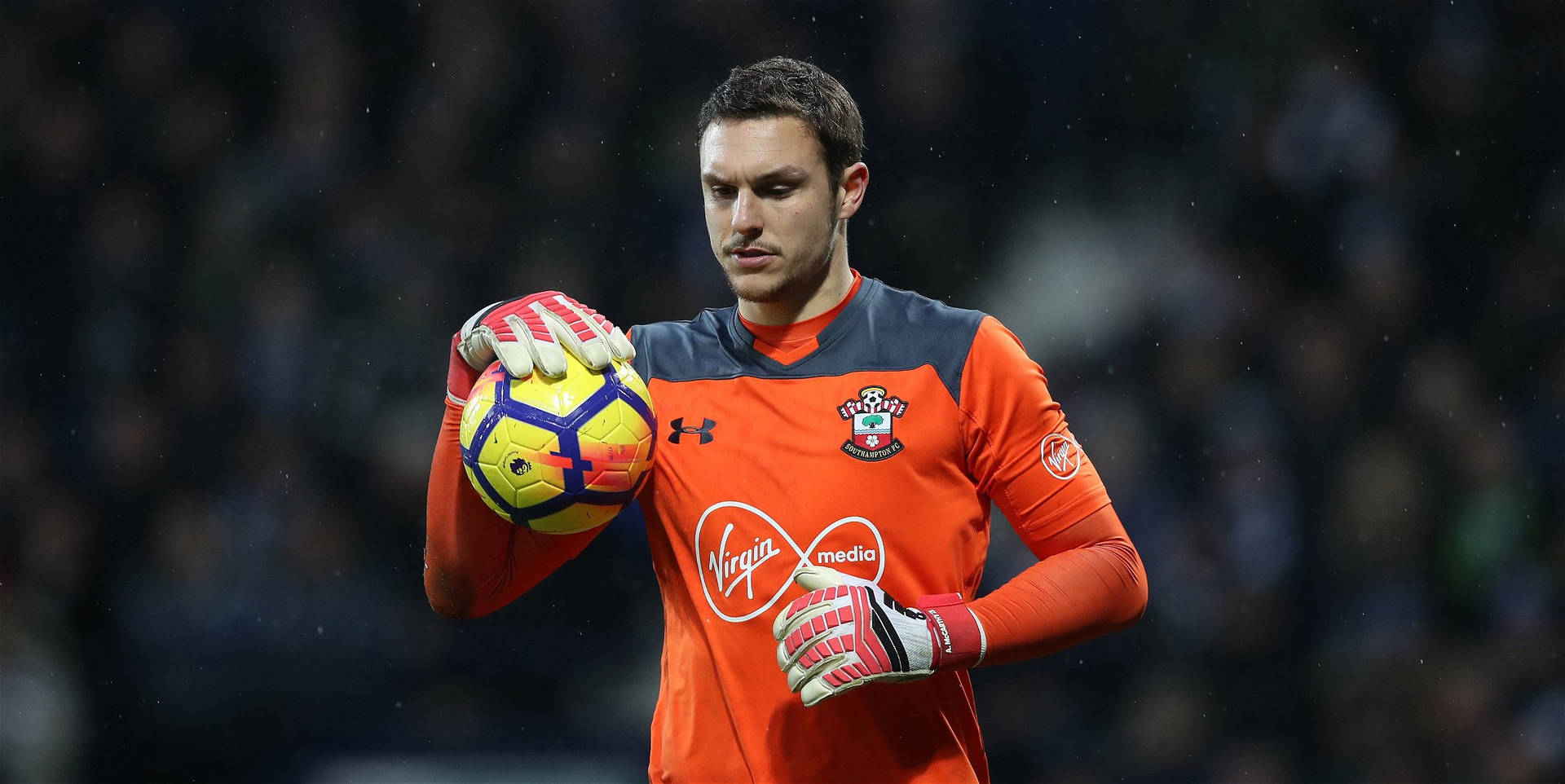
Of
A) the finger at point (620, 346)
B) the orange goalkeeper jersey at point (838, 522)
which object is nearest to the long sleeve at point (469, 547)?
the orange goalkeeper jersey at point (838, 522)

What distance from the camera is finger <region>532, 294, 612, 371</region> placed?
2.36 meters

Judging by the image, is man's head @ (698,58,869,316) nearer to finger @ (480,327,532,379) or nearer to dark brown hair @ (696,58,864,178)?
dark brown hair @ (696,58,864,178)

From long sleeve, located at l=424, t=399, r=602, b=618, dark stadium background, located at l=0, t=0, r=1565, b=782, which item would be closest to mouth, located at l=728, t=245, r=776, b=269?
long sleeve, located at l=424, t=399, r=602, b=618

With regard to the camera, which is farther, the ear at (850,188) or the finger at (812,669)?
the ear at (850,188)

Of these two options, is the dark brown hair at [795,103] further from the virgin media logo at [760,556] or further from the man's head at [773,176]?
the virgin media logo at [760,556]

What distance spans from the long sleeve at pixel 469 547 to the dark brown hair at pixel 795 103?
77 centimetres

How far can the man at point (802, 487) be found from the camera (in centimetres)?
246

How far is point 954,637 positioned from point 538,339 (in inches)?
34.5

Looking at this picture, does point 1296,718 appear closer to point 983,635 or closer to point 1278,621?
point 1278,621

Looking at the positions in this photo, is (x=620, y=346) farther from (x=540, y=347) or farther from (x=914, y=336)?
(x=914, y=336)

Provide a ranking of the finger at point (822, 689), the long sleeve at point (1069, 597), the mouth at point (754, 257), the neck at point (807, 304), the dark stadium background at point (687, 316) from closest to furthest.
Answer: the finger at point (822, 689), the long sleeve at point (1069, 597), the mouth at point (754, 257), the neck at point (807, 304), the dark stadium background at point (687, 316)

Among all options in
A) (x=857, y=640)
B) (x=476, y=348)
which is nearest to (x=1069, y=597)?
(x=857, y=640)

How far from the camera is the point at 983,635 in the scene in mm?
2279

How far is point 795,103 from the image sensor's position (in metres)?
2.58
